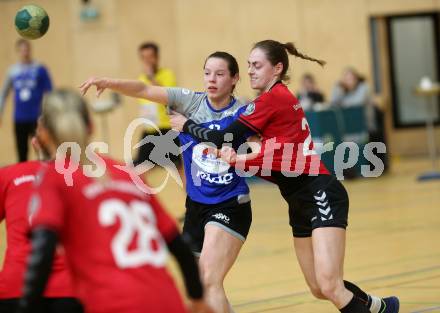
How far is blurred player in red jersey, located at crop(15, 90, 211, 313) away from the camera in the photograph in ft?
9.49

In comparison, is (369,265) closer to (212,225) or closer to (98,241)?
(212,225)

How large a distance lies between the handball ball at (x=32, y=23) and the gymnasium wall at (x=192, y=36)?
13171mm

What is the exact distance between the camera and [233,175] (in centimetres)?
518

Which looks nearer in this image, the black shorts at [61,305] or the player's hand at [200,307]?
the player's hand at [200,307]

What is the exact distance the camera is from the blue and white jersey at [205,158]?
5164 millimetres

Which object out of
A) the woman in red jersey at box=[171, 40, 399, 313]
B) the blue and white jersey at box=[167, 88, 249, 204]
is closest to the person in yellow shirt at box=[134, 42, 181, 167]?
the blue and white jersey at box=[167, 88, 249, 204]

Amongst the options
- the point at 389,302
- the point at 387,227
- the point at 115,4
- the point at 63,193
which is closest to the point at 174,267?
the point at 389,302

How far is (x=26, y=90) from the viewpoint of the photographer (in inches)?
511

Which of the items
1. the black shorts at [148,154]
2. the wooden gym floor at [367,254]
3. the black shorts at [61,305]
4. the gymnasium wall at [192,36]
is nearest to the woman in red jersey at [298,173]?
the wooden gym floor at [367,254]

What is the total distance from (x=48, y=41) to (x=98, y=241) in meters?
17.6

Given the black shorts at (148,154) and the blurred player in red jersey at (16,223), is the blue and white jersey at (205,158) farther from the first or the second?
the black shorts at (148,154)

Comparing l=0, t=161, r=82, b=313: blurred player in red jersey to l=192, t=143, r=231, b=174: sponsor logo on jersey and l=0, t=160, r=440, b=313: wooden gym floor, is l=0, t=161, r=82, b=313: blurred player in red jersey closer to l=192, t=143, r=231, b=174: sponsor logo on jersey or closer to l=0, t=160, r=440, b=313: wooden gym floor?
l=192, t=143, r=231, b=174: sponsor logo on jersey

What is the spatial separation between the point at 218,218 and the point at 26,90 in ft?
27.6

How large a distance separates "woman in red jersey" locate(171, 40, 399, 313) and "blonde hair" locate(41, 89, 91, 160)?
6.79ft
